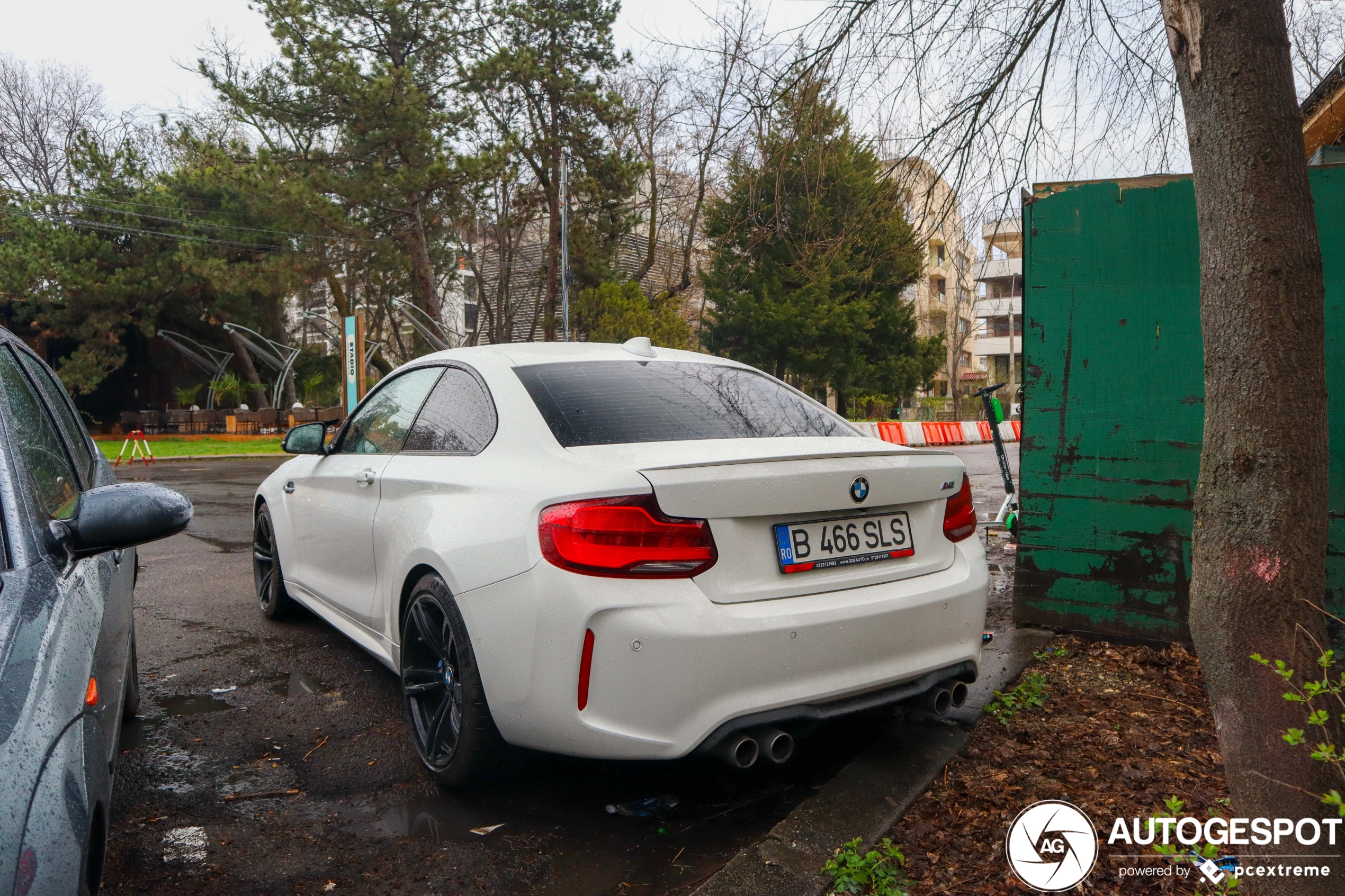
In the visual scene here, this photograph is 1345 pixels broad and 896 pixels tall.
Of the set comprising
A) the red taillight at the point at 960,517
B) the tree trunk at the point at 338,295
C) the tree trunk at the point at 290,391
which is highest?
the tree trunk at the point at 338,295

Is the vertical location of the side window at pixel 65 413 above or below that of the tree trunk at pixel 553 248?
below

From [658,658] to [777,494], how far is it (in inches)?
23.2

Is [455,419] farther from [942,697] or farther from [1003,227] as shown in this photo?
[1003,227]

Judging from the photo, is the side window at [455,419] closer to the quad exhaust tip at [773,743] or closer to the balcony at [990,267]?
the quad exhaust tip at [773,743]

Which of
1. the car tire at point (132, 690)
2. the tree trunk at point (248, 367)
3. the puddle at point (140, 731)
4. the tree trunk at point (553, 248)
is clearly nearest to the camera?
the car tire at point (132, 690)

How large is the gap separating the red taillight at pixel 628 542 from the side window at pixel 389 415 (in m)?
1.50

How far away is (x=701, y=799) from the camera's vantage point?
10.2 feet

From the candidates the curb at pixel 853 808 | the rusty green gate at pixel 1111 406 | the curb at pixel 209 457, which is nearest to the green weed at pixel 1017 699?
the curb at pixel 853 808

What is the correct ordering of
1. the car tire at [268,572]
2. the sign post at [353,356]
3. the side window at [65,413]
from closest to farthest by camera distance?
1. the side window at [65,413]
2. the car tire at [268,572]
3. the sign post at [353,356]

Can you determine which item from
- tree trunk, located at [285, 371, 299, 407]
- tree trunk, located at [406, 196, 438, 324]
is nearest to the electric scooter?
tree trunk, located at [406, 196, 438, 324]

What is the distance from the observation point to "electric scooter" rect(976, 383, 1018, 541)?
22.3ft

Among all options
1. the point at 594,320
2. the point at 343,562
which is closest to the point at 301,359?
the point at 594,320

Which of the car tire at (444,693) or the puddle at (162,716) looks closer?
the car tire at (444,693)

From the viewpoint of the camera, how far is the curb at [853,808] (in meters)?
2.45
